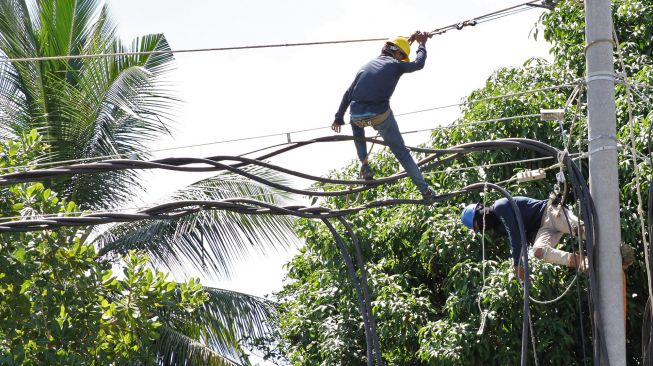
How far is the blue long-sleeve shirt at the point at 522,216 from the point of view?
852 centimetres

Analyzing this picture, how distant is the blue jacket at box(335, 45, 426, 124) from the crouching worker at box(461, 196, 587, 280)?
4.57 feet

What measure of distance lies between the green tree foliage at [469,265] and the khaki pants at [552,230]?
7.48 ft

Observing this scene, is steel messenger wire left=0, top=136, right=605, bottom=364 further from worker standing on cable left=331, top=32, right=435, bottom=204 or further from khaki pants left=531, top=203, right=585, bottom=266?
khaki pants left=531, top=203, right=585, bottom=266

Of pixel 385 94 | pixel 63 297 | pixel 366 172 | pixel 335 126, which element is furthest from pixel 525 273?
pixel 63 297

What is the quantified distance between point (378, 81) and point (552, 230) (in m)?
1.72

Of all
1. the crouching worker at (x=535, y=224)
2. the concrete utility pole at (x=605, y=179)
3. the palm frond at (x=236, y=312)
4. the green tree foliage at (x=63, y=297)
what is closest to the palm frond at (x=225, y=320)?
the palm frond at (x=236, y=312)

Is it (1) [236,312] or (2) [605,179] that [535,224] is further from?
(1) [236,312]

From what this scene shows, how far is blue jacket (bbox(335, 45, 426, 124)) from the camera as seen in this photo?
306 inches

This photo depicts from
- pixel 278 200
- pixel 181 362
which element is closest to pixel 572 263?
pixel 181 362

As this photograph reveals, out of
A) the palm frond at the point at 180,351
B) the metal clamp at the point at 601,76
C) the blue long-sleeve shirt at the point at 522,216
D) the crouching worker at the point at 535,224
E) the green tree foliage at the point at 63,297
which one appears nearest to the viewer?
the metal clamp at the point at 601,76

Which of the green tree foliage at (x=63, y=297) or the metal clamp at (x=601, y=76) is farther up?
the metal clamp at (x=601, y=76)

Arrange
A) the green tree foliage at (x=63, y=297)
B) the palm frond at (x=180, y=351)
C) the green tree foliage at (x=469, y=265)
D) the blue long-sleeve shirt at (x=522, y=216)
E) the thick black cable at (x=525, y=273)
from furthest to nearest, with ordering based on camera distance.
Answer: the palm frond at (x=180, y=351) < the green tree foliage at (x=469, y=265) < the green tree foliage at (x=63, y=297) < the blue long-sleeve shirt at (x=522, y=216) < the thick black cable at (x=525, y=273)

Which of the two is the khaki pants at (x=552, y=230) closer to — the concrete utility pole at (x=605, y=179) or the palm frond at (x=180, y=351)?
the concrete utility pole at (x=605, y=179)

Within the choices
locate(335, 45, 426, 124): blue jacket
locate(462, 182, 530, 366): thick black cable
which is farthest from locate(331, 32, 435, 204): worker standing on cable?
locate(462, 182, 530, 366): thick black cable
